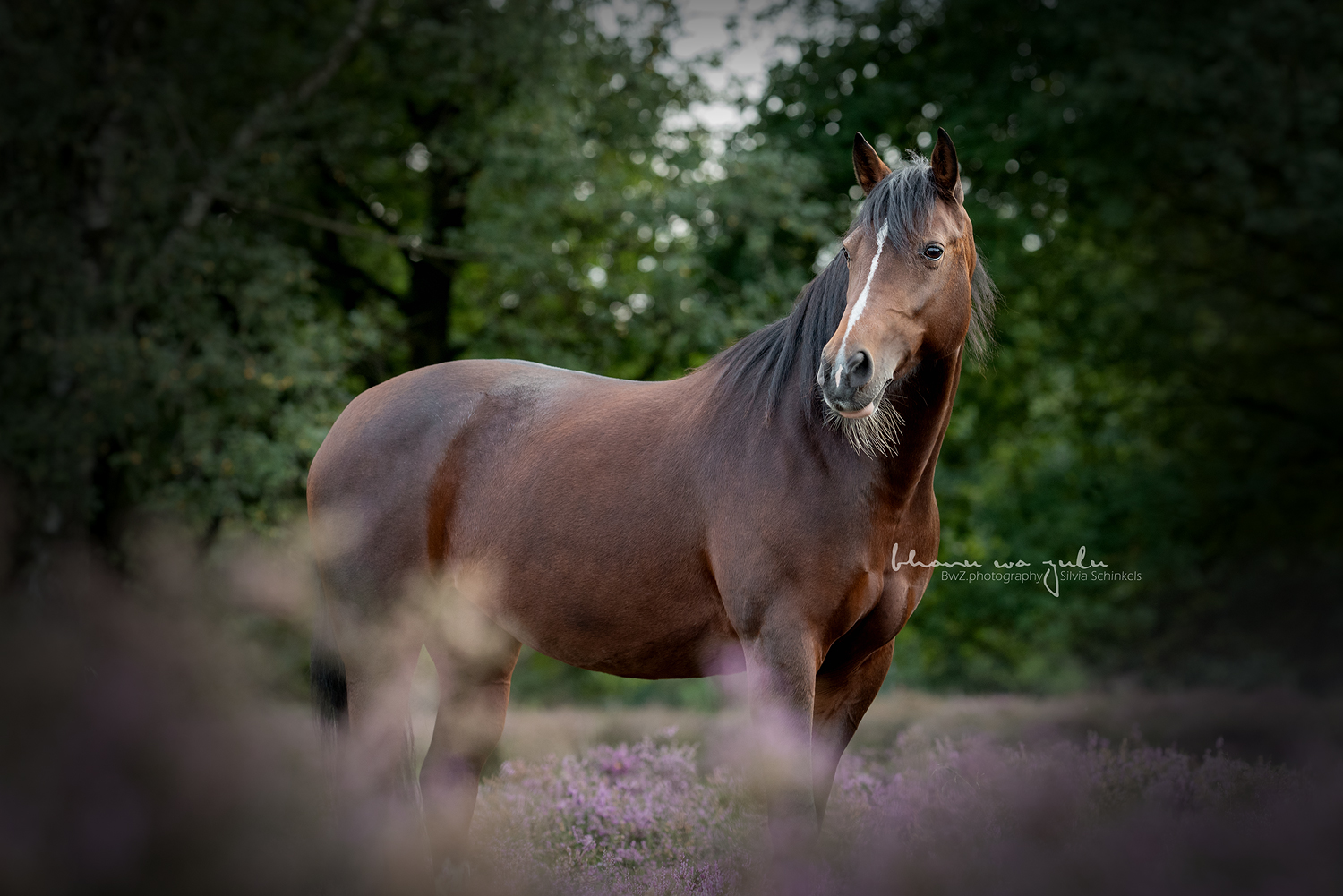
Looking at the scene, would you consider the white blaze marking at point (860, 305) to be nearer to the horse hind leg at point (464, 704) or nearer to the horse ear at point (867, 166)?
the horse ear at point (867, 166)

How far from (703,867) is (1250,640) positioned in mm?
12762

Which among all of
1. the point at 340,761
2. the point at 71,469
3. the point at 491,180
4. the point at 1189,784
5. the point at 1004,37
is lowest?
the point at 71,469

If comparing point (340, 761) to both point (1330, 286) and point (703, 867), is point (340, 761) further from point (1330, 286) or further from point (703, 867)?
point (1330, 286)

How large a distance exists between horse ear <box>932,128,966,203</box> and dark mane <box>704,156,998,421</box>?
0.11ft

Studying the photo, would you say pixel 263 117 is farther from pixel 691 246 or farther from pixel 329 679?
pixel 329 679

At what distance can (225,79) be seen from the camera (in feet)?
35.9

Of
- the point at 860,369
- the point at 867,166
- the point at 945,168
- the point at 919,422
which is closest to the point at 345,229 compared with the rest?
the point at 867,166

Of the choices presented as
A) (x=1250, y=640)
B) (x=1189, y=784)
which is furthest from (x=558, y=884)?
(x=1250, y=640)

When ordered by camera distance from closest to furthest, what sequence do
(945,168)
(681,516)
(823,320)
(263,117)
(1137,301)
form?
(945,168) < (823,320) < (681,516) < (263,117) < (1137,301)

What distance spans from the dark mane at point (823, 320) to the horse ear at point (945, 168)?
32 millimetres

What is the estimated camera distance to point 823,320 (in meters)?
3.14

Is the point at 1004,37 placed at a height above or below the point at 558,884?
above

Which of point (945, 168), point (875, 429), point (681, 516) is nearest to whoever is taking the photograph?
point (875, 429)

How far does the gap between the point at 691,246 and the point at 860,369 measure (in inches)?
320
